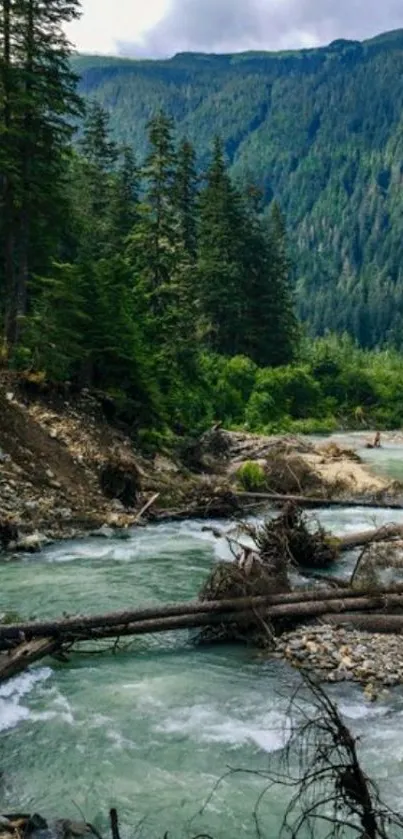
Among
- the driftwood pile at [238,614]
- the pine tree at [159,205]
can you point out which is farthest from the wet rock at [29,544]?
the pine tree at [159,205]

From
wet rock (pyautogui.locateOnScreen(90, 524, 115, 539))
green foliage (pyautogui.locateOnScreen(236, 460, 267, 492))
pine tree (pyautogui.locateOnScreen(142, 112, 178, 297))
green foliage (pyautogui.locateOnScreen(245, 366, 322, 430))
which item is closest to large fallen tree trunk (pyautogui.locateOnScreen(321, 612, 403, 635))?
wet rock (pyautogui.locateOnScreen(90, 524, 115, 539))

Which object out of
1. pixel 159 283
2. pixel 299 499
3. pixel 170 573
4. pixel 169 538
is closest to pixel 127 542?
pixel 169 538

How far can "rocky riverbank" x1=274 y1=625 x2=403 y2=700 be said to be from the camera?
12.4 meters

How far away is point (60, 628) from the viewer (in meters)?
12.8

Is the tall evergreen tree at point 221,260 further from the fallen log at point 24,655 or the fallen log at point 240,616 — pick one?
the fallen log at point 24,655

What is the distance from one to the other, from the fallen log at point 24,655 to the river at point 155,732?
183 millimetres

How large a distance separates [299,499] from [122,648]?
12.6 meters

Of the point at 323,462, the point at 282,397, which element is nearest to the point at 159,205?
the point at 282,397

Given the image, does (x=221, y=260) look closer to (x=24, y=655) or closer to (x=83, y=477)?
(x=83, y=477)

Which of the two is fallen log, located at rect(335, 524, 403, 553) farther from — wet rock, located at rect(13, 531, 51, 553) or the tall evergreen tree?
the tall evergreen tree

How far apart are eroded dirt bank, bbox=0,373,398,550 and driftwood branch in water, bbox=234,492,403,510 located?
707 mm

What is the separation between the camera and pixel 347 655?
1296 cm

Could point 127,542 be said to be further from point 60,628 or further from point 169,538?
point 60,628

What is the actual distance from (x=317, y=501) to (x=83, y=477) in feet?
23.5
